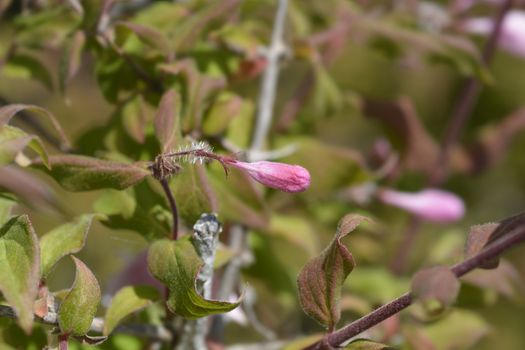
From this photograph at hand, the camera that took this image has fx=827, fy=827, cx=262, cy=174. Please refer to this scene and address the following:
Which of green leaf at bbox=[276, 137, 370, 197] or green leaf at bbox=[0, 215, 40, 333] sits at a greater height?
green leaf at bbox=[276, 137, 370, 197]

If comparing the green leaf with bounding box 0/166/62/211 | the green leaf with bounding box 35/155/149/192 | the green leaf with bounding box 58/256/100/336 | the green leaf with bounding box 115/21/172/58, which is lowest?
the green leaf with bounding box 58/256/100/336

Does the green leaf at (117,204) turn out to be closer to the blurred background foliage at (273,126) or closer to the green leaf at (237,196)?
the blurred background foliage at (273,126)

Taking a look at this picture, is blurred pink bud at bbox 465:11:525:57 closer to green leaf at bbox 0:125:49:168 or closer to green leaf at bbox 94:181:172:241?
green leaf at bbox 94:181:172:241

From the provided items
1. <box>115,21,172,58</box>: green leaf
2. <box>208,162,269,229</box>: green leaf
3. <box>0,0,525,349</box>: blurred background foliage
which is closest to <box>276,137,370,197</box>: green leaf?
<box>0,0,525,349</box>: blurred background foliage

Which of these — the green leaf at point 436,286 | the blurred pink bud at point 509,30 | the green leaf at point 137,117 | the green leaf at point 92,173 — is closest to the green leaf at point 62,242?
the green leaf at point 92,173

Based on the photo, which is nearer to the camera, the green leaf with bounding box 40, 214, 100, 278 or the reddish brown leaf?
the green leaf with bounding box 40, 214, 100, 278

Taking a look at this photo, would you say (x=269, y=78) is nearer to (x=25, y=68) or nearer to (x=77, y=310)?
(x=25, y=68)

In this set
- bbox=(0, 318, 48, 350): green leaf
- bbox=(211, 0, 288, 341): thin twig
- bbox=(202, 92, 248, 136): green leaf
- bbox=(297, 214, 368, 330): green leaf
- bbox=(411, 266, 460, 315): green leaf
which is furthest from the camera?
bbox=(211, 0, 288, 341): thin twig

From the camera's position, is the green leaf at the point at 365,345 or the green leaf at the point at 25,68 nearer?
the green leaf at the point at 365,345

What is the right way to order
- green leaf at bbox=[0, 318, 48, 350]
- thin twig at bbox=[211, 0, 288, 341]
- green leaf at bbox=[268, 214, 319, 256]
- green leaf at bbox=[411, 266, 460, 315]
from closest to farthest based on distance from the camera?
green leaf at bbox=[411, 266, 460, 315] → green leaf at bbox=[0, 318, 48, 350] → thin twig at bbox=[211, 0, 288, 341] → green leaf at bbox=[268, 214, 319, 256]
